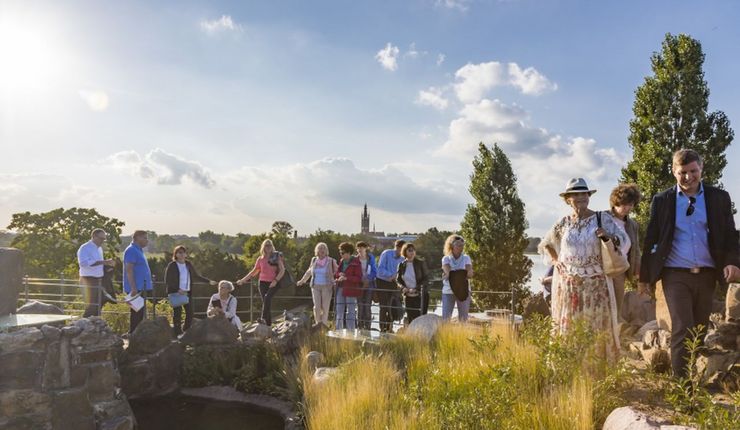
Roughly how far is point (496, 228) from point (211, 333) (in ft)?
47.3

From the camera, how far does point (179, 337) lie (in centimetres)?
992

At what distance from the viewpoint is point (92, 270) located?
9984 mm

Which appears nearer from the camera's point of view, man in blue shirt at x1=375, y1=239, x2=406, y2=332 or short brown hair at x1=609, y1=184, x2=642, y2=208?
short brown hair at x1=609, y1=184, x2=642, y2=208

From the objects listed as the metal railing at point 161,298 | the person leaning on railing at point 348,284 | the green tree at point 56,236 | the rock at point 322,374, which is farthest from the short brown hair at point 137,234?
the green tree at point 56,236

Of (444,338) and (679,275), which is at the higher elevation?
(679,275)

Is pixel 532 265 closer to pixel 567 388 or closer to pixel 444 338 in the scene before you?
pixel 444 338

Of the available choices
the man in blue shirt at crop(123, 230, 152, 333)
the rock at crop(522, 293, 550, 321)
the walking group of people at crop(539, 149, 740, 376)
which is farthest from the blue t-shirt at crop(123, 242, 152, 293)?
the walking group of people at crop(539, 149, 740, 376)

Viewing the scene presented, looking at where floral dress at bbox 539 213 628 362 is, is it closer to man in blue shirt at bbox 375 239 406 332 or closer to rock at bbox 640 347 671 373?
rock at bbox 640 347 671 373

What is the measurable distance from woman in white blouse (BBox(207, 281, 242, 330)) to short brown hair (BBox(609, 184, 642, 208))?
7.09m

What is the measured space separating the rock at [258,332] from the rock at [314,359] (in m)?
1.69

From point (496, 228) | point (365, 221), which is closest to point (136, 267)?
point (496, 228)

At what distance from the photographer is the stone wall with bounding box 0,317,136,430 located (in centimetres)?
580

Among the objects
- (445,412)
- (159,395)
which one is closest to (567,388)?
(445,412)

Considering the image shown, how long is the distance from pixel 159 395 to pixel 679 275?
7.97 metres
